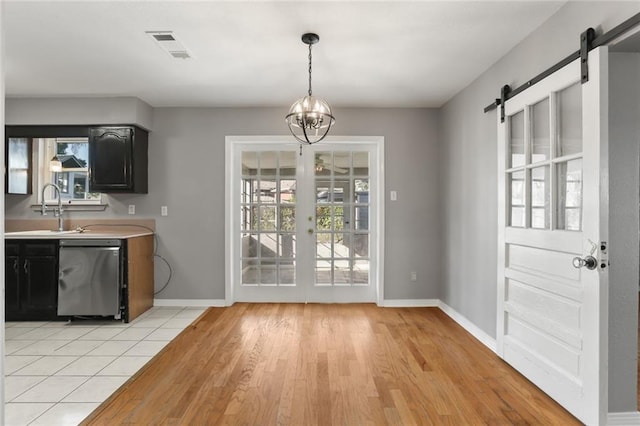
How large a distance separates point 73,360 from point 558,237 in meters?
3.50

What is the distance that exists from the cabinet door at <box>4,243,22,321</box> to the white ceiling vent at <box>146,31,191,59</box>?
267 cm

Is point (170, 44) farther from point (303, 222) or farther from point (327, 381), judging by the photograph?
point (327, 381)

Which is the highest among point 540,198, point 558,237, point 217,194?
point 217,194

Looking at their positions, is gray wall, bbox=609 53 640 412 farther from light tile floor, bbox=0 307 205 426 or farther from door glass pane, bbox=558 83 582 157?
light tile floor, bbox=0 307 205 426

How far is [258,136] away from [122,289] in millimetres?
2223

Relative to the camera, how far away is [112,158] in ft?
13.2

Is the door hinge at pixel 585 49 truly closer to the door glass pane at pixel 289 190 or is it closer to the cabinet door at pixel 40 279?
the door glass pane at pixel 289 190

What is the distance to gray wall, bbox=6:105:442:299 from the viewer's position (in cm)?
435

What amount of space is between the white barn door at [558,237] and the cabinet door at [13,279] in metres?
4.61

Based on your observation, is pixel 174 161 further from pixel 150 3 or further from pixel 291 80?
pixel 150 3

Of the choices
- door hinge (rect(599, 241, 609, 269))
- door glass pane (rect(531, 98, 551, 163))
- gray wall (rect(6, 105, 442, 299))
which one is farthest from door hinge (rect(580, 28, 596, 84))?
gray wall (rect(6, 105, 442, 299))

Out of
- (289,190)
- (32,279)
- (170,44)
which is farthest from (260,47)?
(32,279)

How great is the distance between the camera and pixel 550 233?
220 centimetres

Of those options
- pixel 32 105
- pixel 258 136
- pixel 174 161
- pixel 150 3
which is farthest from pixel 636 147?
pixel 32 105
